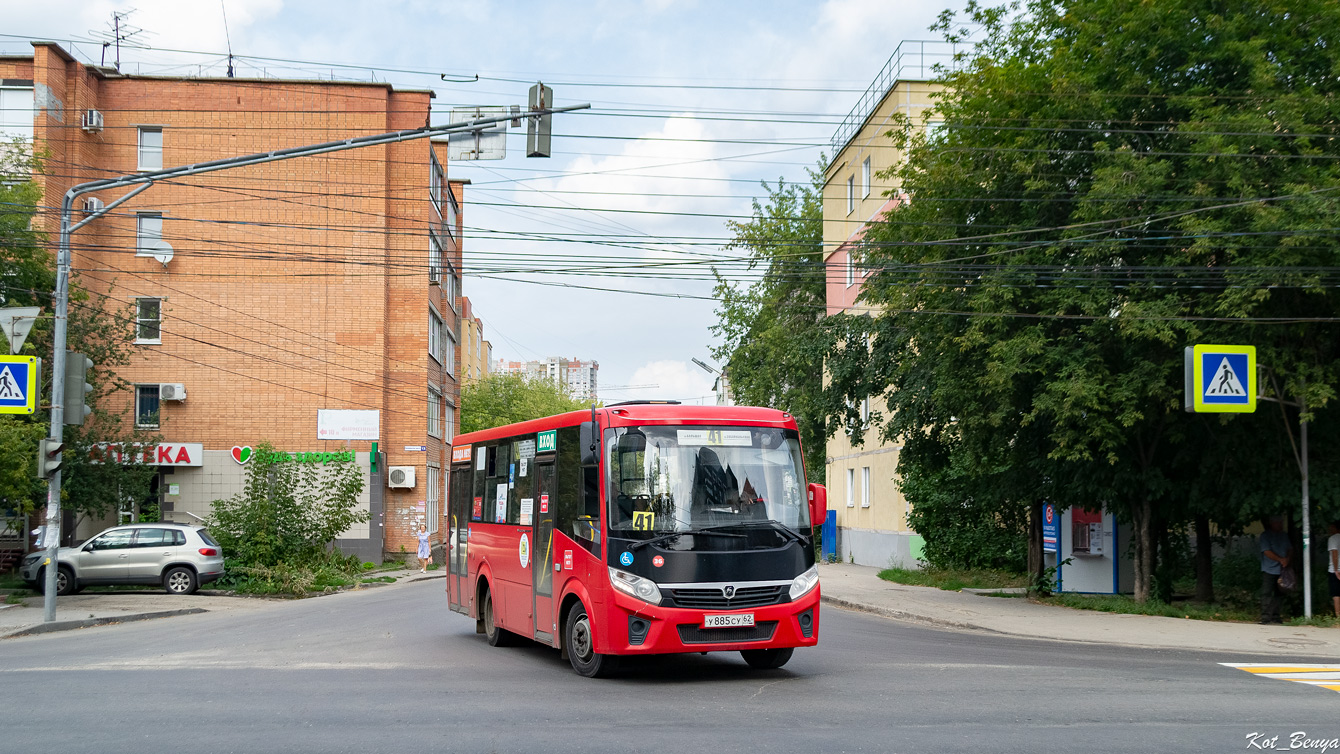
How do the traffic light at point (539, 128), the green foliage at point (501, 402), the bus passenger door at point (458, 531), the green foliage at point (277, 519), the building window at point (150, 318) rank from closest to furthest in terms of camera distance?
the traffic light at point (539, 128)
the bus passenger door at point (458, 531)
the green foliage at point (277, 519)
the building window at point (150, 318)
the green foliage at point (501, 402)

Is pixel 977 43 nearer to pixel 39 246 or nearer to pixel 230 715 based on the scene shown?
pixel 230 715

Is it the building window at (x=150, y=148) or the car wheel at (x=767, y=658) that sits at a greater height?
the building window at (x=150, y=148)

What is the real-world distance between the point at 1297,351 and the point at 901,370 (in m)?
7.55

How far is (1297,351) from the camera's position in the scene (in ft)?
58.9

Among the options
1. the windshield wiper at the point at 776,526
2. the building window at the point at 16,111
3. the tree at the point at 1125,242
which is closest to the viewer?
the windshield wiper at the point at 776,526

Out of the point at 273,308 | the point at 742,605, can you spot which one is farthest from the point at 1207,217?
the point at 273,308

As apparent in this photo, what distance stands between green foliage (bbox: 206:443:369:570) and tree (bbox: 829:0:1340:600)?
16185mm

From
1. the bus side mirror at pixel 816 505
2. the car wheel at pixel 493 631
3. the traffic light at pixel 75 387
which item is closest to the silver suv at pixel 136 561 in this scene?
the traffic light at pixel 75 387

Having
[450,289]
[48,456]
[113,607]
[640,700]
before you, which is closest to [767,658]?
[640,700]

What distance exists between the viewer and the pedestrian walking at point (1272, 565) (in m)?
17.6

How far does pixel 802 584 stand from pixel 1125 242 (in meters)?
9.93

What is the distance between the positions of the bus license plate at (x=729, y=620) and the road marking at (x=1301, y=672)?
17.3 feet

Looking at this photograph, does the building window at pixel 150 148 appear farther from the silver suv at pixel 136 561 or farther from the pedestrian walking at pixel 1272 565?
the pedestrian walking at pixel 1272 565

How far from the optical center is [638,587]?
11.1 meters
